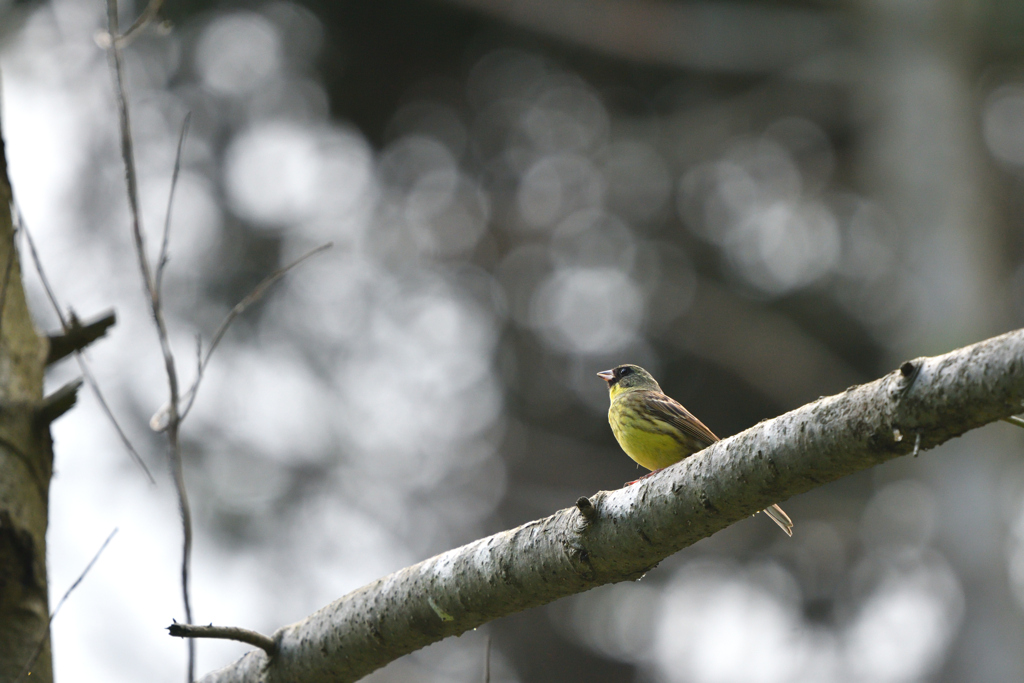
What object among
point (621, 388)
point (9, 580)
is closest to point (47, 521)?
point (9, 580)

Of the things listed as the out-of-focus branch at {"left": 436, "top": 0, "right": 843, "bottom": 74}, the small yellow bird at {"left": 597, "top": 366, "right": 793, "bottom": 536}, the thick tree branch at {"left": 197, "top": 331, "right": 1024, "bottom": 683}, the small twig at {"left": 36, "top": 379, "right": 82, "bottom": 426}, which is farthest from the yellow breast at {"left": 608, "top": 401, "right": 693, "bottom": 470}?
the out-of-focus branch at {"left": 436, "top": 0, "right": 843, "bottom": 74}

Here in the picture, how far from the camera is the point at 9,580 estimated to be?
345cm

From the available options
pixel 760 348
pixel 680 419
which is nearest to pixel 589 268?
pixel 760 348

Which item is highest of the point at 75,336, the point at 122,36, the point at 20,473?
the point at 122,36

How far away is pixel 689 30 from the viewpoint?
49.4 feet

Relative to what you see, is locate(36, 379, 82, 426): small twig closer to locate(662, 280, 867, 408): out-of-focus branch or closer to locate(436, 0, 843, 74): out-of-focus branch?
locate(662, 280, 867, 408): out-of-focus branch

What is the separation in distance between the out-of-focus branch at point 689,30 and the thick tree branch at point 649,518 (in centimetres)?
1268

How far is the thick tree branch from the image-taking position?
224 cm

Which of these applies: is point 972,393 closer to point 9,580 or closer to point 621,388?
point 9,580

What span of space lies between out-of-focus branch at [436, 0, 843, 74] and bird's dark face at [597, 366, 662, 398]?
896 centimetres

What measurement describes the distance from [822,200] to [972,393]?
13.7m

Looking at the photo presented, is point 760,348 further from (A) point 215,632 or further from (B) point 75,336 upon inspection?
(A) point 215,632

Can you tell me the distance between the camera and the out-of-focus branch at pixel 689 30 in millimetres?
14914

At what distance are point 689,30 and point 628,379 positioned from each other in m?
9.86
